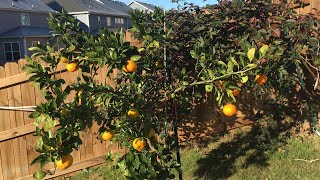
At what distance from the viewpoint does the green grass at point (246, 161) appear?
3953mm

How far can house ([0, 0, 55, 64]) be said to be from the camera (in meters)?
29.6

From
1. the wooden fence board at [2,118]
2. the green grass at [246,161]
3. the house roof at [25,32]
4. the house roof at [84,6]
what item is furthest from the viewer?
the house roof at [84,6]

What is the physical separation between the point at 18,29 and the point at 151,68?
3129 cm

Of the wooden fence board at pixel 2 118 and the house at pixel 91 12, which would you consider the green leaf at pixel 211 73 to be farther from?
the house at pixel 91 12

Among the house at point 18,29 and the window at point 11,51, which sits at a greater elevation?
the house at point 18,29

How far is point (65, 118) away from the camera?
2.22 metres

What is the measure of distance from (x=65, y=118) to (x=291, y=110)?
362 centimetres

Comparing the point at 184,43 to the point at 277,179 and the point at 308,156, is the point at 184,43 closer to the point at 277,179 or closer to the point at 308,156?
the point at 277,179

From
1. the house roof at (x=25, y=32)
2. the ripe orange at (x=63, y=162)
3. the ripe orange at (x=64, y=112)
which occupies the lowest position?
the ripe orange at (x=63, y=162)

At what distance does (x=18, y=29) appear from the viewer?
31.2 meters

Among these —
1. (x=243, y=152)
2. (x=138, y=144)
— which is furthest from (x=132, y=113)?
(x=243, y=152)

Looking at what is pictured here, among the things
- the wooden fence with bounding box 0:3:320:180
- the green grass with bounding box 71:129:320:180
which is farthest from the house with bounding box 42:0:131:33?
the green grass with bounding box 71:129:320:180

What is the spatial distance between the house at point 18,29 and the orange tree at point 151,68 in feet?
84.7

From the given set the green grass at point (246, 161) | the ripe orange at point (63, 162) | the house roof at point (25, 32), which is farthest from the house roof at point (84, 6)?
the ripe orange at point (63, 162)
